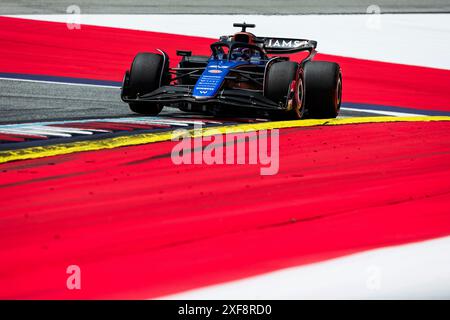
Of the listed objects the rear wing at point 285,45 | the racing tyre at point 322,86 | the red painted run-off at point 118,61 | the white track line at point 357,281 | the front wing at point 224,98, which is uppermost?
the red painted run-off at point 118,61

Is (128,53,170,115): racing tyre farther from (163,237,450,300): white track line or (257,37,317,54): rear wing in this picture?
(163,237,450,300): white track line

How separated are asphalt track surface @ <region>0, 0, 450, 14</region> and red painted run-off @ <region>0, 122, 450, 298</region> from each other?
16.5m

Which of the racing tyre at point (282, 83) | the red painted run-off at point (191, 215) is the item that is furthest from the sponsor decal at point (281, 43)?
the red painted run-off at point (191, 215)

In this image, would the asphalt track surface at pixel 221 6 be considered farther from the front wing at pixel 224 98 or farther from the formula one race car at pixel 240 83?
the front wing at pixel 224 98

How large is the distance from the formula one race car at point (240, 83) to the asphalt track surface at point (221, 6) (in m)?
12.3

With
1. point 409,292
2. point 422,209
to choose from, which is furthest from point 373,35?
point 409,292

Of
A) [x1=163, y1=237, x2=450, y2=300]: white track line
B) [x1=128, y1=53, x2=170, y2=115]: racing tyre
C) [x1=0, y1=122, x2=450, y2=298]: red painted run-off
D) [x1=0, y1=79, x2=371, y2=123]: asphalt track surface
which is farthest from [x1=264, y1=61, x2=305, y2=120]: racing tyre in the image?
[x1=163, y1=237, x2=450, y2=300]: white track line

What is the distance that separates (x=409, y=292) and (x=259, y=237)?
1.12 meters

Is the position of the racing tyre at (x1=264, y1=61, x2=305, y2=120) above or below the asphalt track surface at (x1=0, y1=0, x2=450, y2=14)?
below

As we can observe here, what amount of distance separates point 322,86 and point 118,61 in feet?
22.2

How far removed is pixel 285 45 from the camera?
13.0m

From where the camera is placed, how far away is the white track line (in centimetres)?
491

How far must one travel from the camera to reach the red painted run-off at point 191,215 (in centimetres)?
520

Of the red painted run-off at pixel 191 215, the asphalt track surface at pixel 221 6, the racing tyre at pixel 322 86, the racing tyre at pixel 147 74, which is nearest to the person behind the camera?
the red painted run-off at pixel 191 215
